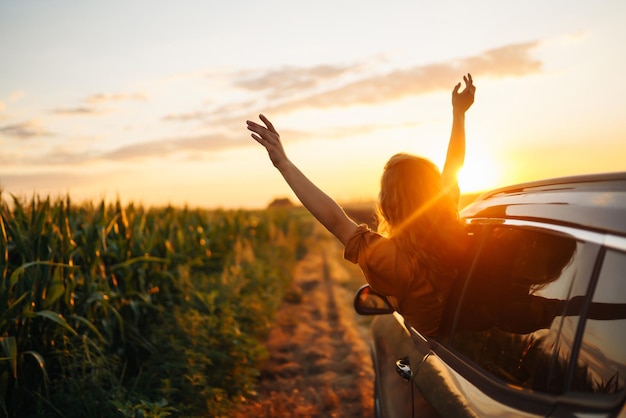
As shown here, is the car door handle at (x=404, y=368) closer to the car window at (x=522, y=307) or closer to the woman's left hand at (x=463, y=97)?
the car window at (x=522, y=307)

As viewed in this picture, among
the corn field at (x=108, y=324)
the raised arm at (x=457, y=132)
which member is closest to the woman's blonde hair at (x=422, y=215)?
the raised arm at (x=457, y=132)

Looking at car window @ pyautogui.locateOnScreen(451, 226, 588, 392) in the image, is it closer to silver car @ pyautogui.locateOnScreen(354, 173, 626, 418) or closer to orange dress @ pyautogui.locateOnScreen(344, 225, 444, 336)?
silver car @ pyautogui.locateOnScreen(354, 173, 626, 418)

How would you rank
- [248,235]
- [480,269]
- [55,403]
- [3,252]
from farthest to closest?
1. [248,235]
2. [3,252]
3. [55,403]
4. [480,269]

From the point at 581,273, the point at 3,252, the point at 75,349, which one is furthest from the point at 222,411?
the point at 581,273

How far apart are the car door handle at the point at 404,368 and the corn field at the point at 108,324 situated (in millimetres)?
2071

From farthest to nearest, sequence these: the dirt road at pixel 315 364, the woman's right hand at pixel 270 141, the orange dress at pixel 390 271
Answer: the dirt road at pixel 315 364 → the woman's right hand at pixel 270 141 → the orange dress at pixel 390 271

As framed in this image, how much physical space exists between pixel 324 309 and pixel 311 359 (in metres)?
3.78

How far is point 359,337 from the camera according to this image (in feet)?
29.3

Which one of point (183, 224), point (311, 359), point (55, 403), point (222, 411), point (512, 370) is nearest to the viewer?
point (512, 370)

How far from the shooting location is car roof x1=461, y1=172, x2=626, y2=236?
62.3 inches

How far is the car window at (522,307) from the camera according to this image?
1774 mm

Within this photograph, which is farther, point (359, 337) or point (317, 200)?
point (359, 337)

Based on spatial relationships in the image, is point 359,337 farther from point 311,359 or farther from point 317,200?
point 317,200

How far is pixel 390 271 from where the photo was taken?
2.51 m
